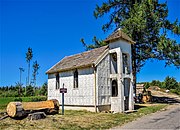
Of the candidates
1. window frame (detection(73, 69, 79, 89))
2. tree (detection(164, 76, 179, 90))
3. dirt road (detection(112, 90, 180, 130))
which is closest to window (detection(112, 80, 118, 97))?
window frame (detection(73, 69, 79, 89))

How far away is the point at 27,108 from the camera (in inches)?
566

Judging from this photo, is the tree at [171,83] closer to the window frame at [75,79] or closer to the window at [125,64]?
the window at [125,64]

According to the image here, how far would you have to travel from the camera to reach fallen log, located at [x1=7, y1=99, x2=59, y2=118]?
13.8m

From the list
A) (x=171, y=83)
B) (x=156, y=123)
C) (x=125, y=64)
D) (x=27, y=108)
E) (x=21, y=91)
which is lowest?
(x=156, y=123)

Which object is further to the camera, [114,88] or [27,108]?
[114,88]

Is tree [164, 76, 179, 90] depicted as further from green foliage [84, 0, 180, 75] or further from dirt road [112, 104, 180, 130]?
dirt road [112, 104, 180, 130]

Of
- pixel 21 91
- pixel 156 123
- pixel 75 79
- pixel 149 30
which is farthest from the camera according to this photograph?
pixel 21 91

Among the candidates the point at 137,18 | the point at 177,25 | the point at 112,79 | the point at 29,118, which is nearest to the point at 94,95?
the point at 112,79

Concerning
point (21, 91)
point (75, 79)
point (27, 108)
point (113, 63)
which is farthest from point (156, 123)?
point (21, 91)

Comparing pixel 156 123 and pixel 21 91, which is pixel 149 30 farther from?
pixel 21 91

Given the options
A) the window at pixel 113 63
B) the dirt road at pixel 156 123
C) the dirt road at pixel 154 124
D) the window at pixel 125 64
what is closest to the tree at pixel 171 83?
the window at pixel 125 64

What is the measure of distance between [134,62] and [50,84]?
12.0 metres

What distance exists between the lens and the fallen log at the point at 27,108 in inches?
543

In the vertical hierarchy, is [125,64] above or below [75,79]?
above
